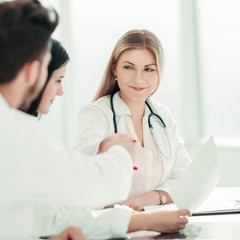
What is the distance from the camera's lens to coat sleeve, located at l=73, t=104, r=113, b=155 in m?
1.83

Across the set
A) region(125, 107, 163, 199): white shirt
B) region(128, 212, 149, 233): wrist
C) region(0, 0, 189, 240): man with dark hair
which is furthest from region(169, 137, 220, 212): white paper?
region(125, 107, 163, 199): white shirt

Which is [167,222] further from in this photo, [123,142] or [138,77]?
[138,77]

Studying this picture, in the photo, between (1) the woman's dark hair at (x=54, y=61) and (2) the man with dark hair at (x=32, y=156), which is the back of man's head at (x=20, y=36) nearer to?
(2) the man with dark hair at (x=32, y=156)

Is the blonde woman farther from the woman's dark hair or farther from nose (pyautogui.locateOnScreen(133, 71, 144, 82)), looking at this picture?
the woman's dark hair

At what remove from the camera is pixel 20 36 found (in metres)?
1.08

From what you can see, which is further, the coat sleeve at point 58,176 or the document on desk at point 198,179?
the document on desk at point 198,179

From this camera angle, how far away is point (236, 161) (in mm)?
3928

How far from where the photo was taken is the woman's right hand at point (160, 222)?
131cm

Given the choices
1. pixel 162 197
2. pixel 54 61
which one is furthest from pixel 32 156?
pixel 162 197

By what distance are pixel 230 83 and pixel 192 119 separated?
21.4 inches

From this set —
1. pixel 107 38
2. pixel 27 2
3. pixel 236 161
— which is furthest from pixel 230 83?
pixel 27 2

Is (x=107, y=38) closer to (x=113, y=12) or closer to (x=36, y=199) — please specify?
(x=113, y=12)

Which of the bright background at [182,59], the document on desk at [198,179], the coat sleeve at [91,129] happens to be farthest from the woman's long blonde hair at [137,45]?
the bright background at [182,59]

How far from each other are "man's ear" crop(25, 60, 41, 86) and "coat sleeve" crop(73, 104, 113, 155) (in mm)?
687
